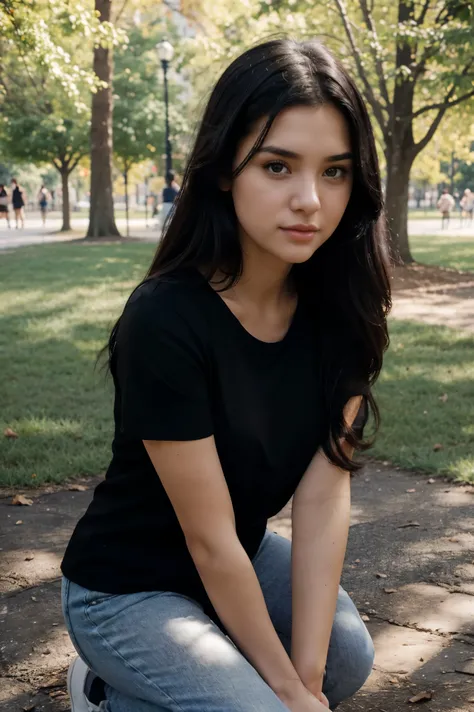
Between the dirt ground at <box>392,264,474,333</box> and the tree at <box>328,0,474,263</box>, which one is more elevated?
the tree at <box>328,0,474,263</box>

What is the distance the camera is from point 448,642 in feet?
9.80

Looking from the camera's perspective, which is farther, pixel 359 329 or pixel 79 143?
pixel 79 143

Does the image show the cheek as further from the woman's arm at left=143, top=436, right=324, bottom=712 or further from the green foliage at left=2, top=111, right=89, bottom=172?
the green foliage at left=2, top=111, right=89, bottom=172

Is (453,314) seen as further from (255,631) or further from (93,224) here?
(93,224)

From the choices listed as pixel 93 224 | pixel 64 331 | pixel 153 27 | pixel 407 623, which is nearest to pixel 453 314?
pixel 64 331

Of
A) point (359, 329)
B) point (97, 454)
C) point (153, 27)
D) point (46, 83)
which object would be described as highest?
point (153, 27)

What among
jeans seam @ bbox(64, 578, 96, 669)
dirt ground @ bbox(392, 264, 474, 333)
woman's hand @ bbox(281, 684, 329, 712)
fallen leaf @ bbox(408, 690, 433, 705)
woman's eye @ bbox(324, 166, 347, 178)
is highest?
woman's eye @ bbox(324, 166, 347, 178)

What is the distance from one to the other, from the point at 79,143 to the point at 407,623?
29257 millimetres

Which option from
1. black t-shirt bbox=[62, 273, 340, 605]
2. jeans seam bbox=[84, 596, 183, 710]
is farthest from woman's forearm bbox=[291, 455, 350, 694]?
jeans seam bbox=[84, 596, 183, 710]

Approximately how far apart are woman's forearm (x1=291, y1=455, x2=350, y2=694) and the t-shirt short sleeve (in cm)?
43

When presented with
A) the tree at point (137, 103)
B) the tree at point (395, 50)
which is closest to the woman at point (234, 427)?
the tree at point (395, 50)

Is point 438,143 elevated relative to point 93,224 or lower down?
elevated

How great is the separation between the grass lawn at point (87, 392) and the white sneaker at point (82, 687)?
2741mm

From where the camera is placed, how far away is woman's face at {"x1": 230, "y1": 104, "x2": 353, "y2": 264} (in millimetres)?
1971
